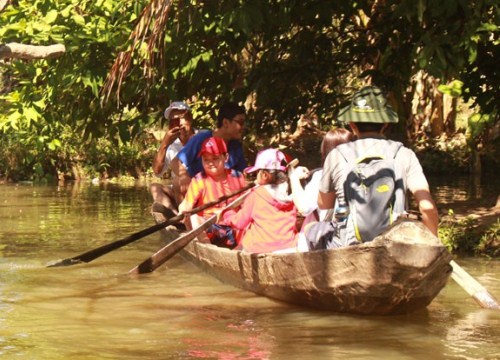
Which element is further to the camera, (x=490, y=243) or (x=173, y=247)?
(x=490, y=243)

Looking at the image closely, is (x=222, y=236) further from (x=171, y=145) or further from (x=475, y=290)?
(x=475, y=290)

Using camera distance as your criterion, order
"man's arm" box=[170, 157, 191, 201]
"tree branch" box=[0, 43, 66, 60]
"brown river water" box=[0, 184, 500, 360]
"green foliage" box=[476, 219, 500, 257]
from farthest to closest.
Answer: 1. "man's arm" box=[170, 157, 191, 201]
2. "green foliage" box=[476, 219, 500, 257]
3. "tree branch" box=[0, 43, 66, 60]
4. "brown river water" box=[0, 184, 500, 360]

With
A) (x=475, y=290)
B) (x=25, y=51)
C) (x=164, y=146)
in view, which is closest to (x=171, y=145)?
(x=164, y=146)

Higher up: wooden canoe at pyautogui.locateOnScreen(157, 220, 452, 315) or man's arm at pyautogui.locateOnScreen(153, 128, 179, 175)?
man's arm at pyautogui.locateOnScreen(153, 128, 179, 175)

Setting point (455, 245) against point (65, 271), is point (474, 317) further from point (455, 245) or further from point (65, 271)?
point (65, 271)

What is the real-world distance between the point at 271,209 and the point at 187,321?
127 centimetres

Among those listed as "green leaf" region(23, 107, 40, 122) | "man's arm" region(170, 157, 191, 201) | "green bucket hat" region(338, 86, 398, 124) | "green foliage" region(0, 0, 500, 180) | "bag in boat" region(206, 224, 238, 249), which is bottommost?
"bag in boat" region(206, 224, 238, 249)

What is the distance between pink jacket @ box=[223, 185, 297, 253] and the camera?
7.97 m

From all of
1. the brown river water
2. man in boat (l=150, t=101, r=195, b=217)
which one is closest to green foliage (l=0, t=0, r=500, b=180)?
man in boat (l=150, t=101, r=195, b=217)

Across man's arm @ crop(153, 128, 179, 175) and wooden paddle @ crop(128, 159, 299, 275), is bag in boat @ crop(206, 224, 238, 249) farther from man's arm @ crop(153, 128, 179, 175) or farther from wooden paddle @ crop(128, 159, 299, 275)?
man's arm @ crop(153, 128, 179, 175)

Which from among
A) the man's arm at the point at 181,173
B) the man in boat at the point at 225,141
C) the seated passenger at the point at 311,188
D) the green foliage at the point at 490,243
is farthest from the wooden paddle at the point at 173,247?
the green foliage at the point at 490,243

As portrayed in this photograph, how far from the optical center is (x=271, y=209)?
800 centimetres

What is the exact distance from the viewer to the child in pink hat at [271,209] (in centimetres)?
Result: 790

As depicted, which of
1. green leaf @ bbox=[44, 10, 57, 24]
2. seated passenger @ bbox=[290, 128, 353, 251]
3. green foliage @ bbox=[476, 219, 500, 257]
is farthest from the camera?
green leaf @ bbox=[44, 10, 57, 24]
